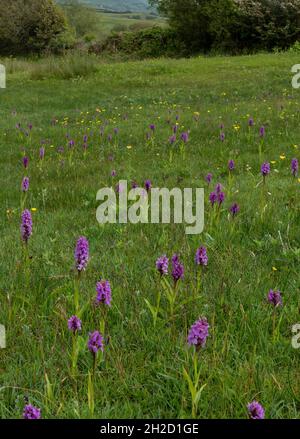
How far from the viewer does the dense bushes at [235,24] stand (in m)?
31.8

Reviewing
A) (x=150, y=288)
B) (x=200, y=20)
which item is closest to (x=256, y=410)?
(x=150, y=288)

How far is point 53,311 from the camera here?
3027mm

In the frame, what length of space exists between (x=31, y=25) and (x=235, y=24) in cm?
2002

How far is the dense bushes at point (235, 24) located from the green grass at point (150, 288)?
83.4ft

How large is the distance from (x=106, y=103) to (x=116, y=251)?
38.3 feet

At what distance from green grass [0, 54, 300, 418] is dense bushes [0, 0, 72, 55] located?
38.3m

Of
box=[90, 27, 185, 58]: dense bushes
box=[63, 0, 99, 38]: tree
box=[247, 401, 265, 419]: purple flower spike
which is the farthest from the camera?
box=[63, 0, 99, 38]: tree

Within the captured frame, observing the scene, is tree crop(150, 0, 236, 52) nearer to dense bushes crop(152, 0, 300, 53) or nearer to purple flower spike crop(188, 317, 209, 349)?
dense bushes crop(152, 0, 300, 53)

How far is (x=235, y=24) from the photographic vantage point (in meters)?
33.2

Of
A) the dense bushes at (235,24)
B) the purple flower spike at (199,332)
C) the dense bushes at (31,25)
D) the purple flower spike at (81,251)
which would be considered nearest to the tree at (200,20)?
the dense bushes at (235,24)

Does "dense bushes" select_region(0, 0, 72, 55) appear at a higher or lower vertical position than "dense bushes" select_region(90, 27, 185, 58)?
higher

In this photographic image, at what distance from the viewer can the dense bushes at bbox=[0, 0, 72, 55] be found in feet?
144

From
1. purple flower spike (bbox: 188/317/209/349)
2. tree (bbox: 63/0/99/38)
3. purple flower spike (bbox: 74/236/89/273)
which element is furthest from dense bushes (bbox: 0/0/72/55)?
purple flower spike (bbox: 188/317/209/349)

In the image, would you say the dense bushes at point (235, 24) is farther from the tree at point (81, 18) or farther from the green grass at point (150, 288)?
the tree at point (81, 18)
